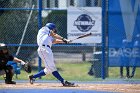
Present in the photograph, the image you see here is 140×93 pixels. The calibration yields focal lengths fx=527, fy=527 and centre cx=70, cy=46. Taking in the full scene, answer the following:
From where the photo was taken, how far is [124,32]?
17578 mm

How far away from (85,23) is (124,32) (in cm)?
133

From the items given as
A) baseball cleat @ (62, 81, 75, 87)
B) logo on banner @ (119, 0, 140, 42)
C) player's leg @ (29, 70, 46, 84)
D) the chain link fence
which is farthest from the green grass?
baseball cleat @ (62, 81, 75, 87)

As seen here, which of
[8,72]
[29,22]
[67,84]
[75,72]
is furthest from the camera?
[75,72]

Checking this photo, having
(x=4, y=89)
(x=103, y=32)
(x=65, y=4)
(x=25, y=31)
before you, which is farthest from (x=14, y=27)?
(x=4, y=89)

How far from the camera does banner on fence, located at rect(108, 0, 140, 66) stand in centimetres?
1755

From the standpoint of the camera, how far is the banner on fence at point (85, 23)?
17562 mm

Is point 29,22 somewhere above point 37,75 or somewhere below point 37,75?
above

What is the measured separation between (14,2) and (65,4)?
1.87m

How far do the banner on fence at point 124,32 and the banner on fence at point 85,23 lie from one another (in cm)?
40

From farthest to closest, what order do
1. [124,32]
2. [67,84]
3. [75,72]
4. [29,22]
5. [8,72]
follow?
[75,72]
[29,22]
[124,32]
[8,72]
[67,84]

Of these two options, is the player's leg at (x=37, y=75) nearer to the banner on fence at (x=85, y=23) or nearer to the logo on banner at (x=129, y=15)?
the banner on fence at (x=85, y=23)

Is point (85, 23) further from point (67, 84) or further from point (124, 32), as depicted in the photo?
point (67, 84)

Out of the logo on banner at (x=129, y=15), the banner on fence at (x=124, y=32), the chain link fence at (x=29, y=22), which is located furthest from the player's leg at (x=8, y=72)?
the logo on banner at (x=129, y=15)

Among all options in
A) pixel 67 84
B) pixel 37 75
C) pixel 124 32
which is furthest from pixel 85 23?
pixel 67 84
